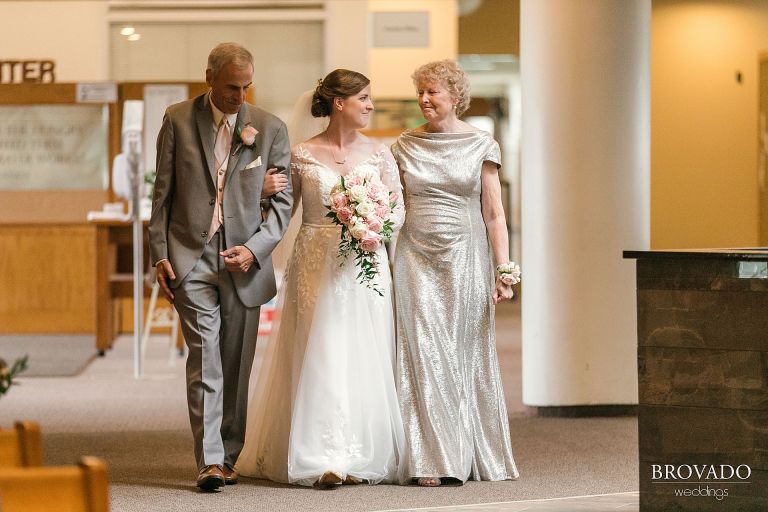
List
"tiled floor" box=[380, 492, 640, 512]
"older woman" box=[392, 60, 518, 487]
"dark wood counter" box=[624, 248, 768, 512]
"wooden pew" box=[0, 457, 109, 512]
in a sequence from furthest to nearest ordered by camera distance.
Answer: "older woman" box=[392, 60, 518, 487]
"tiled floor" box=[380, 492, 640, 512]
"dark wood counter" box=[624, 248, 768, 512]
"wooden pew" box=[0, 457, 109, 512]

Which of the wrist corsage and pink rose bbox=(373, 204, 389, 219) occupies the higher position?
pink rose bbox=(373, 204, 389, 219)

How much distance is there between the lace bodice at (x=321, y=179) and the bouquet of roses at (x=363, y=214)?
0.18ft

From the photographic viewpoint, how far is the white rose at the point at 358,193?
4805mm

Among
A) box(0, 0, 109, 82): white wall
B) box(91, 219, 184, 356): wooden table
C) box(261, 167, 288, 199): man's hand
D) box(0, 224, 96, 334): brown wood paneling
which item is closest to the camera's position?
box(261, 167, 288, 199): man's hand

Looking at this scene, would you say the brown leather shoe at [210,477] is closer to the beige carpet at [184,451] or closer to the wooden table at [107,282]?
the beige carpet at [184,451]

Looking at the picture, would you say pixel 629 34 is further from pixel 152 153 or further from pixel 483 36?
pixel 483 36

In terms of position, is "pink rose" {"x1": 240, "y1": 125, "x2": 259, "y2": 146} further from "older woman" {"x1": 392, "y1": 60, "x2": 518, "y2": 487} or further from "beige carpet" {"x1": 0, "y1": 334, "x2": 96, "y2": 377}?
"beige carpet" {"x1": 0, "y1": 334, "x2": 96, "y2": 377}

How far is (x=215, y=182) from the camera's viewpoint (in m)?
4.80

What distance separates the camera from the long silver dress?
5043 millimetres

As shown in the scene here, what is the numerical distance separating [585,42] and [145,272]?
5.11m

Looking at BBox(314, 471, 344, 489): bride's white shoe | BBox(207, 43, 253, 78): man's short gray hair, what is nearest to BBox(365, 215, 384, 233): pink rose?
BBox(207, 43, 253, 78): man's short gray hair

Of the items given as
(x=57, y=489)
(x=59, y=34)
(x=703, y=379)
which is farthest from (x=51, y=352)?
(x=57, y=489)

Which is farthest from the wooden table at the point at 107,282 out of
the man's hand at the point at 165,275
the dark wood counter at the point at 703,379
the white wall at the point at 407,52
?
the dark wood counter at the point at 703,379

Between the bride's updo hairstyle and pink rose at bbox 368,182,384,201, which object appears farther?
the bride's updo hairstyle
